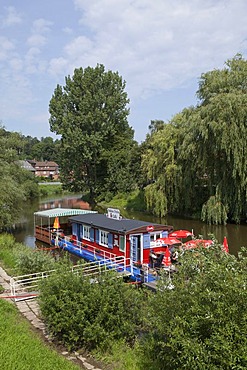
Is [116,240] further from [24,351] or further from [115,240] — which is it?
[24,351]

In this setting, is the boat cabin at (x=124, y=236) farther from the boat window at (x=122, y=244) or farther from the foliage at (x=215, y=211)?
the foliage at (x=215, y=211)

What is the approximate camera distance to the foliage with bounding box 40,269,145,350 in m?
8.26

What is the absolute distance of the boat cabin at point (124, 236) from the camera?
17.2 meters

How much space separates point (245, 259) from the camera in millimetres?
6934

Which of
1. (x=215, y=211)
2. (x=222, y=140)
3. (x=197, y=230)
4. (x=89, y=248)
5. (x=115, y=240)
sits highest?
(x=222, y=140)

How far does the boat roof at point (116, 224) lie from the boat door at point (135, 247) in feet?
1.41

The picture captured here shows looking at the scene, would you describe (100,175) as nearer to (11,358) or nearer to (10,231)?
(10,231)

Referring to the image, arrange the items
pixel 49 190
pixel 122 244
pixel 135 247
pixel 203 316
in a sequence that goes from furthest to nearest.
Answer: pixel 49 190, pixel 122 244, pixel 135 247, pixel 203 316

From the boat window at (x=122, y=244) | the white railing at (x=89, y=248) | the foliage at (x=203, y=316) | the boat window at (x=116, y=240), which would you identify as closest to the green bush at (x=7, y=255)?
the white railing at (x=89, y=248)

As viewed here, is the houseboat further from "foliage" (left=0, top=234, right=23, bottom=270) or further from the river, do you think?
the river

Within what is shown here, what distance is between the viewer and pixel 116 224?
1892 cm

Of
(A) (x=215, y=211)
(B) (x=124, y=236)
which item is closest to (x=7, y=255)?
(B) (x=124, y=236)

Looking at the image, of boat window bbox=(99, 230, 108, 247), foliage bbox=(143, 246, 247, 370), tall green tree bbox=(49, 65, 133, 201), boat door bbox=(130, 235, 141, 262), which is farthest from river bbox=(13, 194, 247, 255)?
foliage bbox=(143, 246, 247, 370)

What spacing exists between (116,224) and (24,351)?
38.5 ft
